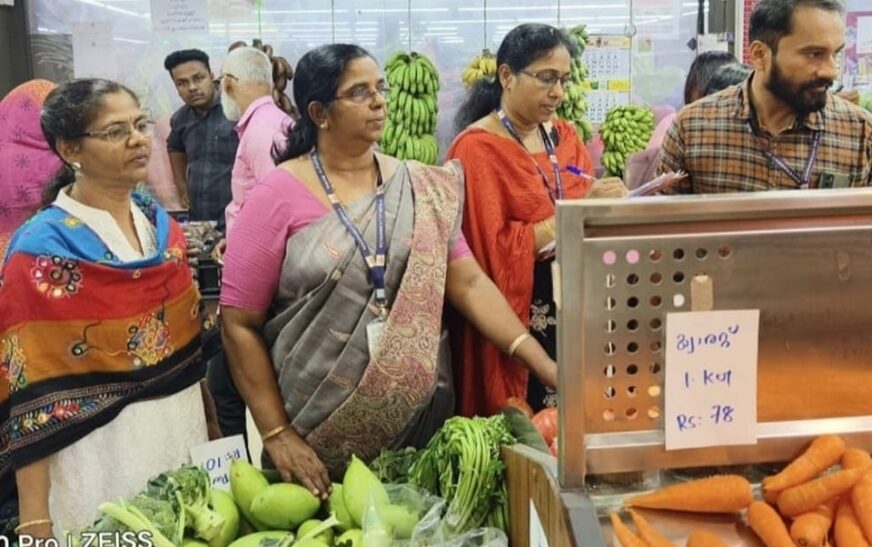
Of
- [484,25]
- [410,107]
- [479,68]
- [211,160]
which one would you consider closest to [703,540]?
[410,107]

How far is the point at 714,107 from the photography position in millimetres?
2225

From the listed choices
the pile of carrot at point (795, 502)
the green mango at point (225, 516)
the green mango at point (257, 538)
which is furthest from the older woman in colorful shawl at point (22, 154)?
the pile of carrot at point (795, 502)

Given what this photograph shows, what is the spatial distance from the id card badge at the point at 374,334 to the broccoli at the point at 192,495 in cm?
44

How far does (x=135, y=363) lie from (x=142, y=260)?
0.22 metres

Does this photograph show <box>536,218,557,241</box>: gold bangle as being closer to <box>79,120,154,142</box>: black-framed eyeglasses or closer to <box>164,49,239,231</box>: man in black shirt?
<box>79,120,154,142</box>: black-framed eyeglasses

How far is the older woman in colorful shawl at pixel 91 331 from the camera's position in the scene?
1734 mm

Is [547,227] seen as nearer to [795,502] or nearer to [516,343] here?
[516,343]

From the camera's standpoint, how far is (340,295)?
182cm

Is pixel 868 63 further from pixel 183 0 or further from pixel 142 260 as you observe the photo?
pixel 142 260

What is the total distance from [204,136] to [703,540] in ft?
12.2

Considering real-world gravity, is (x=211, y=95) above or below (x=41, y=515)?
above

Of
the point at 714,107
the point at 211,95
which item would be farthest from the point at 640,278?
the point at 211,95

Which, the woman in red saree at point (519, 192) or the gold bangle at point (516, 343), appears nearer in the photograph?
the gold bangle at point (516, 343)

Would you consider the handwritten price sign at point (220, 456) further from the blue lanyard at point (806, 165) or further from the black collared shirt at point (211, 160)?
the black collared shirt at point (211, 160)
